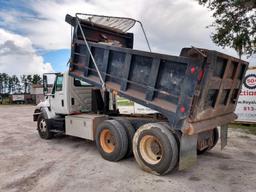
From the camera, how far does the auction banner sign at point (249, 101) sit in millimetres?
11867

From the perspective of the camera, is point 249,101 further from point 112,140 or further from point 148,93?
point 148,93

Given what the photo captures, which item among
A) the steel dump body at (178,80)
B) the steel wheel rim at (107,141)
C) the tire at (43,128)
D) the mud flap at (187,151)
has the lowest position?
the tire at (43,128)

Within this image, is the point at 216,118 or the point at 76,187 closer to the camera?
the point at 76,187

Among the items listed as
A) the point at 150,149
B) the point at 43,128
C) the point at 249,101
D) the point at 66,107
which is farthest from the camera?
the point at 249,101

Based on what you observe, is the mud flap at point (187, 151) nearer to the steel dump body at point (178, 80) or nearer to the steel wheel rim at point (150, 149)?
the steel dump body at point (178, 80)

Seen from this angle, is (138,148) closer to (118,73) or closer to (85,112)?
(118,73)

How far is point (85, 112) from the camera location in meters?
7.68

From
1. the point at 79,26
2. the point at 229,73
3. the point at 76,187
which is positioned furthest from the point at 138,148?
the point at 79,26

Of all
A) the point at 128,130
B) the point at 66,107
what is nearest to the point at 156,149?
the point at 128,130

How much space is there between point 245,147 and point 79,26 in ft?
19.0

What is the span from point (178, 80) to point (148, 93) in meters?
0.72

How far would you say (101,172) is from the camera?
5250 millimetres

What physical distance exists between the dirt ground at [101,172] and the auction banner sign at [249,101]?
4.84m

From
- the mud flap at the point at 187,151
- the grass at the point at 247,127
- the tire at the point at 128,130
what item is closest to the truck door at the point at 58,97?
the tire at the point at 128,130
